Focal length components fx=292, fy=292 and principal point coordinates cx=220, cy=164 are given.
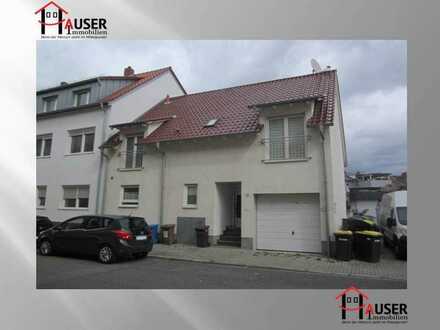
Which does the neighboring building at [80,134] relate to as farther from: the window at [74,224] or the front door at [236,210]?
the front door at [236,210]

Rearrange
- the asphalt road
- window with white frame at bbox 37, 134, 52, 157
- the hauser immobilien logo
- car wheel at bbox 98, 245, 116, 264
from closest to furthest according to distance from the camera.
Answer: the asphalt road
the hauser immobilien logo
car wheel at bbox 98, 245, 116, 264
window with white frame at bbox 37, 134, 52, 157

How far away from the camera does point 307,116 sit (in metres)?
10.6

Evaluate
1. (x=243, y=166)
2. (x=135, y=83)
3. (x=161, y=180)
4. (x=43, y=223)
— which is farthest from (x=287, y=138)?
(x=43, y=223)

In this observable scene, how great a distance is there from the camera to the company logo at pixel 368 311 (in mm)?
5996

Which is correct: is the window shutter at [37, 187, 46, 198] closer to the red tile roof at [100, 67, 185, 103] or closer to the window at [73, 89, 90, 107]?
the window at [73, 89, 90, 107]

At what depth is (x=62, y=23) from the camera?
7.45m

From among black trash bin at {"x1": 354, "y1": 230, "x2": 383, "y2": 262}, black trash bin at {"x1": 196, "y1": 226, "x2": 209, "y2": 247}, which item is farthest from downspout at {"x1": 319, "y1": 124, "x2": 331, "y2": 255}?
black trash bin at {"x1": 196, "y1": 226, "x2": 209, "y2": 247}

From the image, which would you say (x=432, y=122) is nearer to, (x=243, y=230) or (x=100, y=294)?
(x=243, y=230)

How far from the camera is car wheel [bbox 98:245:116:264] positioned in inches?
356

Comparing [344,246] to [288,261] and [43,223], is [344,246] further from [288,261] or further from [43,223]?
[43,223]

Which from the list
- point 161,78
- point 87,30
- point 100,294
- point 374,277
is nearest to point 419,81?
point 374,277

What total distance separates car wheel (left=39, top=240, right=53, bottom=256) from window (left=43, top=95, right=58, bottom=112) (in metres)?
9.59

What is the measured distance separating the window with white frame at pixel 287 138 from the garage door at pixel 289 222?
5.02 feet

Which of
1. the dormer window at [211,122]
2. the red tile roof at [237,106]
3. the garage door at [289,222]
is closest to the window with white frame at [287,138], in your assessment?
the red tile roof at [237,106]
